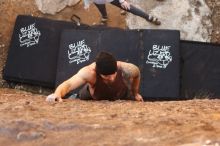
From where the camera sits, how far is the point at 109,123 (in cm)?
444

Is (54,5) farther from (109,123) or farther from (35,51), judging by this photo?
(109,123)

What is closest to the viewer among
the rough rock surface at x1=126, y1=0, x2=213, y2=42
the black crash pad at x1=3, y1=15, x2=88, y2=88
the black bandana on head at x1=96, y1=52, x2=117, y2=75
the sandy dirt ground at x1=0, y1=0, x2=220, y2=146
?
the sandy dirt ground at x1=0, y1=0, x2=220, y2=146

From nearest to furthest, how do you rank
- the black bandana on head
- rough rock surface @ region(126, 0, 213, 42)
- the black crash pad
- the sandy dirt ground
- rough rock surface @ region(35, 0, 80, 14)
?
the sandy dirt ground, the black bandana on head, the black crash pad, rough rock surface @ region(126, 0, 213, 42), rough rock surface @ region(35, 0, 80, 14)

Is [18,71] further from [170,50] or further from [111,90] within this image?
[111,90]

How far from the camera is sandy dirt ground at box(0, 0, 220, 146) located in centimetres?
406

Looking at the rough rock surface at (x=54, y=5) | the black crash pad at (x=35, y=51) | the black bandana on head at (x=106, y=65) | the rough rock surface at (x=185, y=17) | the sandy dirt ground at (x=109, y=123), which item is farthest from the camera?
the rough rock surface at (x=54, y=5)

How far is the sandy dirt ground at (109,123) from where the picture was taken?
4059 mm

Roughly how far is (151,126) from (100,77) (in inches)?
60.3

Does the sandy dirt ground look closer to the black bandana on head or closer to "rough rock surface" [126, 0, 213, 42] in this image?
the black bandana on head

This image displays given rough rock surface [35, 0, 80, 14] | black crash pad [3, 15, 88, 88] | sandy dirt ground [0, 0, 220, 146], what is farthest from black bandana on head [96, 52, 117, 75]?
rough rock surface [35, 0, 80, 14]

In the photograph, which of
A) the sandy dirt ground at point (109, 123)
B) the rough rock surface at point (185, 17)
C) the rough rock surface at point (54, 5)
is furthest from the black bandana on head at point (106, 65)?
the rough rock surface at point (54, 5)

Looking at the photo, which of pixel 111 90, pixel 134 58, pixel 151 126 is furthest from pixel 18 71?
pixel 151 126

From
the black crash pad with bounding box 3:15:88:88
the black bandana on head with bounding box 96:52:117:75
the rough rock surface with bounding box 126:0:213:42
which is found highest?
the black bandana on head with bounding box 96:52:117:75

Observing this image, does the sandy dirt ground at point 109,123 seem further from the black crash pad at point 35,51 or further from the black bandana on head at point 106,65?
the black crash pad at point 35,51
